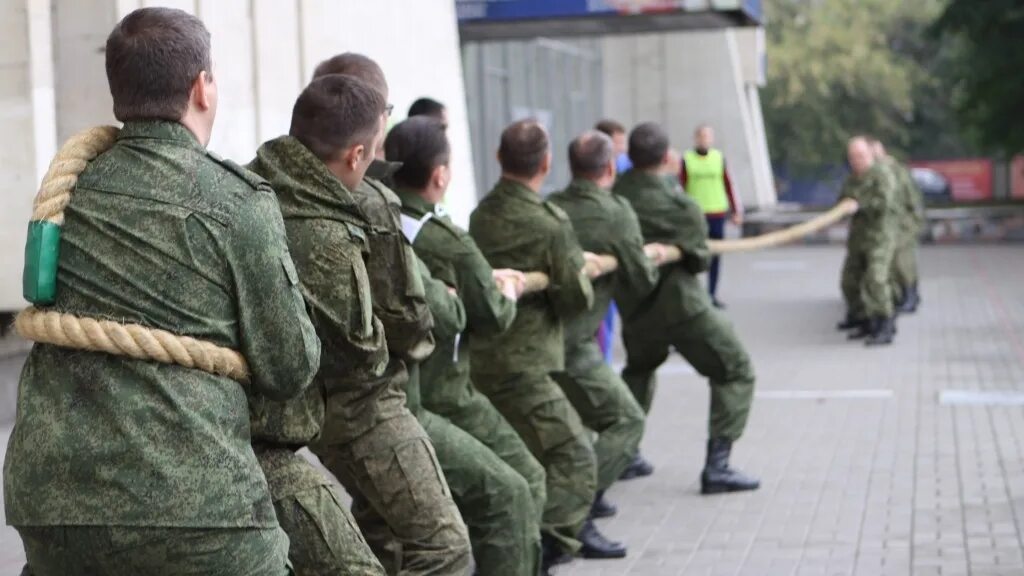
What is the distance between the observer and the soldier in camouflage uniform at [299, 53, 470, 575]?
4.79m

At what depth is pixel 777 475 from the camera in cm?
960

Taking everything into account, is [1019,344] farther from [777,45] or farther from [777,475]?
[777,45]

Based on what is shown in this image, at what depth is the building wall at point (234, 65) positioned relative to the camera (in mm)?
9844

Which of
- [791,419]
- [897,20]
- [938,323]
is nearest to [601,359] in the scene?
[791,419]

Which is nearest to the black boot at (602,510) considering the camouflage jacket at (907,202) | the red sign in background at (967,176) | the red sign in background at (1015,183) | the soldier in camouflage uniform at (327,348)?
the soldier in camouflage uniform at (327,348)

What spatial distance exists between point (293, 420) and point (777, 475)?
5.85 metres

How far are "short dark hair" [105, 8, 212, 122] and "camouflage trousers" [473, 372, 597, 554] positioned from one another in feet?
11.8

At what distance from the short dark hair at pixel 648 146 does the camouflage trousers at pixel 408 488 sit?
13.1 ft

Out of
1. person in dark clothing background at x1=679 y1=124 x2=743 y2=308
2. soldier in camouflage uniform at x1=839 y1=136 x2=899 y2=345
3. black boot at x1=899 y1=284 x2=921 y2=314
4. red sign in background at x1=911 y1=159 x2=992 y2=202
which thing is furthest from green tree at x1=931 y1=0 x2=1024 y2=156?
red sign in background at x1=911 y1=159 x2=992 y2=202

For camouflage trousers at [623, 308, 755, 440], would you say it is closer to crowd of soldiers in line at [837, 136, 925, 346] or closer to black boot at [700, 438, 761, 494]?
black boot at [700, 438, 761, 494]

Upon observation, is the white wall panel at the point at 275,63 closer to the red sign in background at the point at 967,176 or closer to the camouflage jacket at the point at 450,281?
the camouflage jacket at the point at 450,281

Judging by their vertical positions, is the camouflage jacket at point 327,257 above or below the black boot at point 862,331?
above

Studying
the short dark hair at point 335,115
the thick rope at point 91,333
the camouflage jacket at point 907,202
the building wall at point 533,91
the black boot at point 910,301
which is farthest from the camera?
the building wall at point 533,91

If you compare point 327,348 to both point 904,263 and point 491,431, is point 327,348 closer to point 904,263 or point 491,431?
point 491,431
